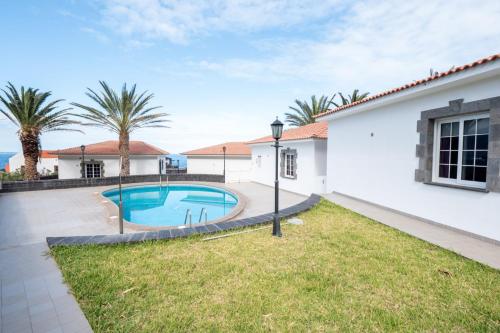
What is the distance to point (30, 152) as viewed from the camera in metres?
18.8

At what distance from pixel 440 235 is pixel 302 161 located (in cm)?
962

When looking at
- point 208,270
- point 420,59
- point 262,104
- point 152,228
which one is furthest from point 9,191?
point 420,59

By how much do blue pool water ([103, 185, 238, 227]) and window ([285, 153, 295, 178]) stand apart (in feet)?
14.4

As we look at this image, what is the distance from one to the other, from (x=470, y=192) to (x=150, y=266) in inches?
308

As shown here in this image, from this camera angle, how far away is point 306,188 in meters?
15.1

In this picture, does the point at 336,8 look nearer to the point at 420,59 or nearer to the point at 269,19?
the point at 269,19

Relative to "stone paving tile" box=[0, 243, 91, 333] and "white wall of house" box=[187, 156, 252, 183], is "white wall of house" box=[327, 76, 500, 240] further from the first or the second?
"white wall of house" box=[187, 156, 252, 183]

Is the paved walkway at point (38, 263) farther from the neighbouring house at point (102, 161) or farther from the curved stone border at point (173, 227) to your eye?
the neighbouring house at point (102, 161)

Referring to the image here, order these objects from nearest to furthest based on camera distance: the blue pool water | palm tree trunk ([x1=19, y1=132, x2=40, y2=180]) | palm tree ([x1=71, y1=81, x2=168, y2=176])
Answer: the blue pool water
palm tree trunk ([x1=19, y1=132, x2=40, y2=180])
palm tree ([x1=71, y1=81, x2=168, y2=176])

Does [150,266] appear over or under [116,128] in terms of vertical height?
under

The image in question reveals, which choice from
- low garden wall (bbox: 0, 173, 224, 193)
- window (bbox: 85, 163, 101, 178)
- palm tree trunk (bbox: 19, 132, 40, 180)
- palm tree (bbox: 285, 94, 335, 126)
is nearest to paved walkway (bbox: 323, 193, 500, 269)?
low garden wall (bbox: 0, 173, 224, 193)

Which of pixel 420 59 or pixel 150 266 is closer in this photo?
pixel 150 266

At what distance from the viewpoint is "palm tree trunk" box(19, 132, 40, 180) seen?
60.5 feet

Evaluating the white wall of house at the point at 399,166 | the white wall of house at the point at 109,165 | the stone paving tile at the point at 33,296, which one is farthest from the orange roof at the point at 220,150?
the stone paving tile at the point at 33,296
